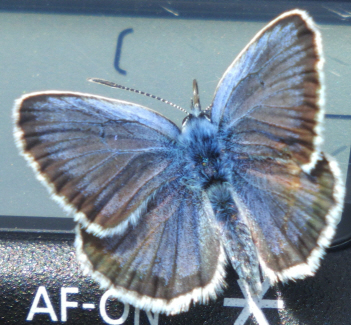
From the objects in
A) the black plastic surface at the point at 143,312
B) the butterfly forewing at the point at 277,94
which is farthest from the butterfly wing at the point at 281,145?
the black plastic surface at the point at 143,312

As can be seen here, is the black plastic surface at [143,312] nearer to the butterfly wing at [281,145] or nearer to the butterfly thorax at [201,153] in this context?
the butterfly wing at [281,145]

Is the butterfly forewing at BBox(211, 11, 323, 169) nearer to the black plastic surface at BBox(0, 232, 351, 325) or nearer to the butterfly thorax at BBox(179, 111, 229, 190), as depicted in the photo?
the butterfly thorax at BBox(179, 111, 229, 190)

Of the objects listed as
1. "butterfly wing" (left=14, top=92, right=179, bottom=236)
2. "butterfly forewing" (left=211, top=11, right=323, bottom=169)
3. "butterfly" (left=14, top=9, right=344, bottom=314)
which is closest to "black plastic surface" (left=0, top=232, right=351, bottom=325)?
"butterfly" (left=14, top=9, right=344, bottom=314)

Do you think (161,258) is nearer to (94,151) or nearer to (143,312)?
(143,312)

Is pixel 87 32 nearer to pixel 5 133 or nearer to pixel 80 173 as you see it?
pixel 5 133

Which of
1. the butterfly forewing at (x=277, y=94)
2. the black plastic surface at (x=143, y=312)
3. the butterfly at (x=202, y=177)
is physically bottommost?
the black plastic surface at (x=143, y=312)

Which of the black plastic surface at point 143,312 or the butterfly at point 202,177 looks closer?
the butterfly at point 202,177
